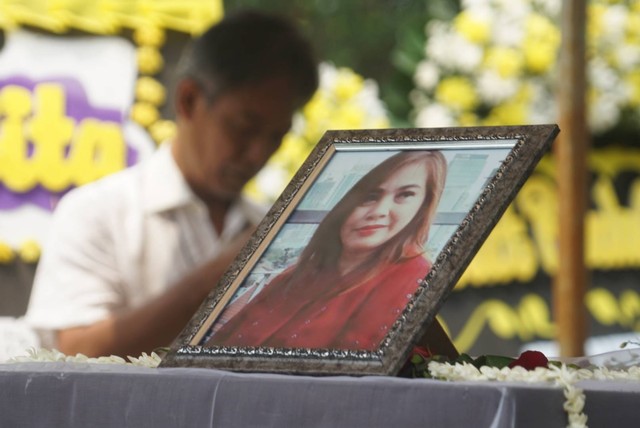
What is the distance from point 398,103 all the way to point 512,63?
0.46m

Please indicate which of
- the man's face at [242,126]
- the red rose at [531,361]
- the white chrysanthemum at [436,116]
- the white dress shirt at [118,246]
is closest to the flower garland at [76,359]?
the red rose at [531,361]

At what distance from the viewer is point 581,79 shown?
10.9 ft

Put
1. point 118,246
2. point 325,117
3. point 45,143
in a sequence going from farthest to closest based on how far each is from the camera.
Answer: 1. point 325,117
2. point 45,143
3. point 118,246

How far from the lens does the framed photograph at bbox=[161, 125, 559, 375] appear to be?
45.6 inches

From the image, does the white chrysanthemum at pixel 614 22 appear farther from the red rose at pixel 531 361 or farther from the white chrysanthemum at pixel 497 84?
the red rose at pixel 531 361

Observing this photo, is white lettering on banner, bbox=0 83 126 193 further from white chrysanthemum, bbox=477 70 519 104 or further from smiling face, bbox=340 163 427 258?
smiling face, bbox=340 163 427 258

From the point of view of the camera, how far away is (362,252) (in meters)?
1.25

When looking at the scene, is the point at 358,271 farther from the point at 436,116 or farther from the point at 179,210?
the point at 436,116

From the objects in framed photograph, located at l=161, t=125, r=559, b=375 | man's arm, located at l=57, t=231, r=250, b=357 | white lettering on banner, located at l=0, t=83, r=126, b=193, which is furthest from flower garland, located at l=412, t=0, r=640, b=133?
framed photograph, located at l=161, t=125, r=559, b=375

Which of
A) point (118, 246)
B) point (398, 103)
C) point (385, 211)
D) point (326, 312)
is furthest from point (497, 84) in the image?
point (326, 312)

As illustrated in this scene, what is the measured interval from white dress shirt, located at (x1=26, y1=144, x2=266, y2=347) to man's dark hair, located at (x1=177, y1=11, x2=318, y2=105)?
0.26m

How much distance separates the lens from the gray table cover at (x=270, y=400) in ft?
3.34

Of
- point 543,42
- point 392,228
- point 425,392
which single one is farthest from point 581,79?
point 425,392

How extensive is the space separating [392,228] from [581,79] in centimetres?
218
